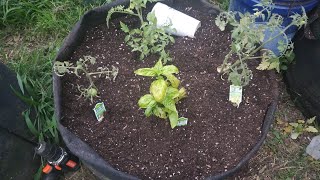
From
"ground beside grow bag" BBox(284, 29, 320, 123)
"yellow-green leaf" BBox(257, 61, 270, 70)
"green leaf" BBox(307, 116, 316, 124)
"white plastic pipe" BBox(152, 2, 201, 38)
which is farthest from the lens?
"green leaf" BBox(307, 116, 316, 124)

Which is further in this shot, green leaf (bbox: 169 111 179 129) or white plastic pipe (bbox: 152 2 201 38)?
white plastic pipe (bbox: 152 2 201 38)

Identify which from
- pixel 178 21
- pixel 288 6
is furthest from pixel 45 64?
pixel 288 6

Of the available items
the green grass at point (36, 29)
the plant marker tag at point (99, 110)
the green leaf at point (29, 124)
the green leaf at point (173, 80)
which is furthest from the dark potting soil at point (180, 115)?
the green grass at point (36, 29)

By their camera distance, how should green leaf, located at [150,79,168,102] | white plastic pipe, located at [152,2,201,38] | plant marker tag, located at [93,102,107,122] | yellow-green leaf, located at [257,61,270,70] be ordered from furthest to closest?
white plastic pipe, located at [152,2,201,38], yellow-green leaf, located at [257,61,270,70], plant marker tag, located at [93,102,107,122], green leaf, located at [150,79,168,102]

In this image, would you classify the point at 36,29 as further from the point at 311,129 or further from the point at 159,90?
the point at 311,129

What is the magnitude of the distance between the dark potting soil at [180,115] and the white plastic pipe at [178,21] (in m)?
0.04

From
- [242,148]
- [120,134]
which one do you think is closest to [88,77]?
[120,134]

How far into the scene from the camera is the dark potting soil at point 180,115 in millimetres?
1552

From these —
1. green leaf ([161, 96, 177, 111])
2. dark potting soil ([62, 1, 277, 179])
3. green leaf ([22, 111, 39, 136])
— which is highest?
green leaf ([161, 96, 177, 111])

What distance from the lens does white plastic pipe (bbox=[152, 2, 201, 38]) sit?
6.10 feet

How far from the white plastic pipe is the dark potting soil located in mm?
45

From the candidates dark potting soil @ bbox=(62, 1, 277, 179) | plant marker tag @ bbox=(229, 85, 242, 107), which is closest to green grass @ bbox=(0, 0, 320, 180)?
dark potting soil @ bbox=(62, 1, 277, 179)

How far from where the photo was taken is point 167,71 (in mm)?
1551

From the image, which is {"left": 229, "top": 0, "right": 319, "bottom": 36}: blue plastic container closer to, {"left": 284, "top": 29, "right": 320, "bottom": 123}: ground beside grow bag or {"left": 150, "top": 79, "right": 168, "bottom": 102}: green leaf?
{"left": 284, "top": 29, "right": 320, "bottom": 123}: ground beside grow bag
